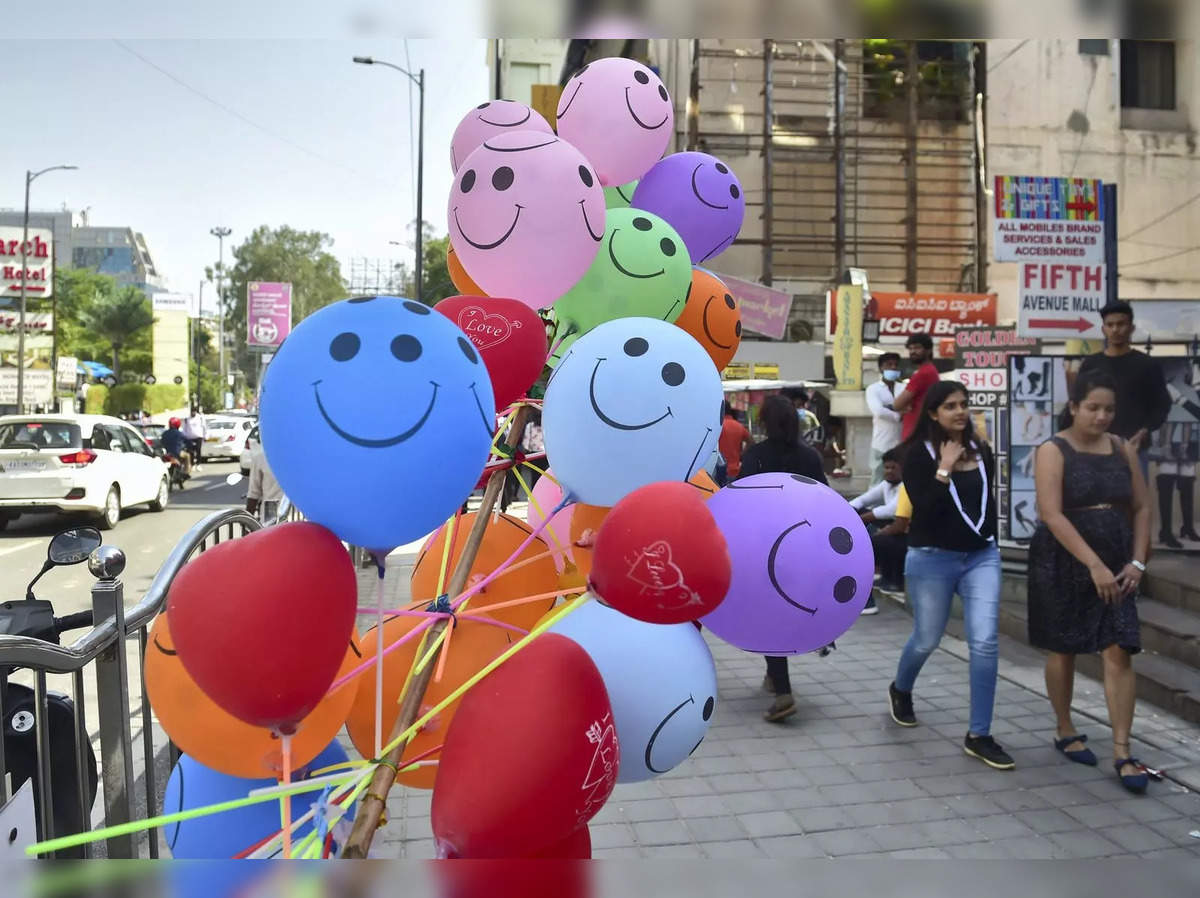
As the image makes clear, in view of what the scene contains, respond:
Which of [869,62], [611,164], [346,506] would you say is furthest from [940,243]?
[346,506]

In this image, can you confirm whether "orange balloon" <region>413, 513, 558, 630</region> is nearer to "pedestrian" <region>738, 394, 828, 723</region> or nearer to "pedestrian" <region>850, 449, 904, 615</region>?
"pedestrian" <region>738, 394, 828, 723</region>

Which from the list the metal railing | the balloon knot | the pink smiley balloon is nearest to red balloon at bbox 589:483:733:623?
the balloon knot

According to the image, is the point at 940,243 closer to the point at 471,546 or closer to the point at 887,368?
the point at 887,368

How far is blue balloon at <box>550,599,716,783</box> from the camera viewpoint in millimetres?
1738

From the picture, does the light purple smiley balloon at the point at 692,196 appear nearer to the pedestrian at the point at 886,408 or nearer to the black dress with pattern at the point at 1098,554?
the black dress with pattern at the point at 1098,554

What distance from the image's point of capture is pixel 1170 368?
666 centimetres

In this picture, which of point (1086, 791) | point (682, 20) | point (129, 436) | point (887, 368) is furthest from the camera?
point (129, 436)

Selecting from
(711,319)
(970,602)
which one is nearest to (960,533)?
(970,602)

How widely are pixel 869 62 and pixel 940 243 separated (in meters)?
4.52

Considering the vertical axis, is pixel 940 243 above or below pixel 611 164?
above

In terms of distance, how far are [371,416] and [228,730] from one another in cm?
67

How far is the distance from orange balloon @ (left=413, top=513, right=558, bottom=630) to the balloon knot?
143 millimetres

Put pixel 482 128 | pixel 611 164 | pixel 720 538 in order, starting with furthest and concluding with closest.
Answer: pixel 611 164
pixel 482 128
pixel 720 538

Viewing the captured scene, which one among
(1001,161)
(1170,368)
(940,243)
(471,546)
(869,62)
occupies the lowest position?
(471,546)
